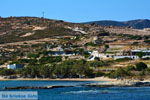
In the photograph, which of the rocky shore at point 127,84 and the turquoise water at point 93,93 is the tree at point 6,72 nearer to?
the rocky shore at point 127,84

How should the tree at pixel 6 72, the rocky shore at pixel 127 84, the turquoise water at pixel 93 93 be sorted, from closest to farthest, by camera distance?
the turquoise water at pixel 93 93
the rocky shore at pixel 127 84
the tree at pixel 6 72

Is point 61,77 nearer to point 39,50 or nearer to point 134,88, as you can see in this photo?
point 134,88

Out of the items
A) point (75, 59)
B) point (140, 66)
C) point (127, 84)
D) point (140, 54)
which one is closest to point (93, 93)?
point (127, 84)

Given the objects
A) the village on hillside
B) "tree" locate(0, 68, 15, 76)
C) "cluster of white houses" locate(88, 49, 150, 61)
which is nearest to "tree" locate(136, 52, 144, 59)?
the village on hillside

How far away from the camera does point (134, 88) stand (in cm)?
10069

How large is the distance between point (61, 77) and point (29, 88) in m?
33.7

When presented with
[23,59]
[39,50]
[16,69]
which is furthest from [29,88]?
[39,50]

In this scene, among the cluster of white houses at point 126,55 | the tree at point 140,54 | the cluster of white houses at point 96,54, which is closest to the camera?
the cluster of white houses at point 96,54

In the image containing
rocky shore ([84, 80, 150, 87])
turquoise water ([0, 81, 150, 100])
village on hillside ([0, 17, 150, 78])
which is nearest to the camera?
turquoise water ([0, 81, 150, 100])

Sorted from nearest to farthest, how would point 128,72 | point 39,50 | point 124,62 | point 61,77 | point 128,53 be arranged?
point 128,72 → point 61,77 → point 124,62 → point 128,53 → point 39,50

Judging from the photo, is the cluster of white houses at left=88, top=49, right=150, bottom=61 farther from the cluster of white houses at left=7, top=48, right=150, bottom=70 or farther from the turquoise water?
the turquoise water

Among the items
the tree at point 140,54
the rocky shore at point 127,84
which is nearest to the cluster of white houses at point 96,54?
the tree at point 140,54

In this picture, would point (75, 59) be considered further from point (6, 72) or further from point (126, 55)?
point (6, 72)

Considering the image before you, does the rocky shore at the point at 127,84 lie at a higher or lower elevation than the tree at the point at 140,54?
higher
